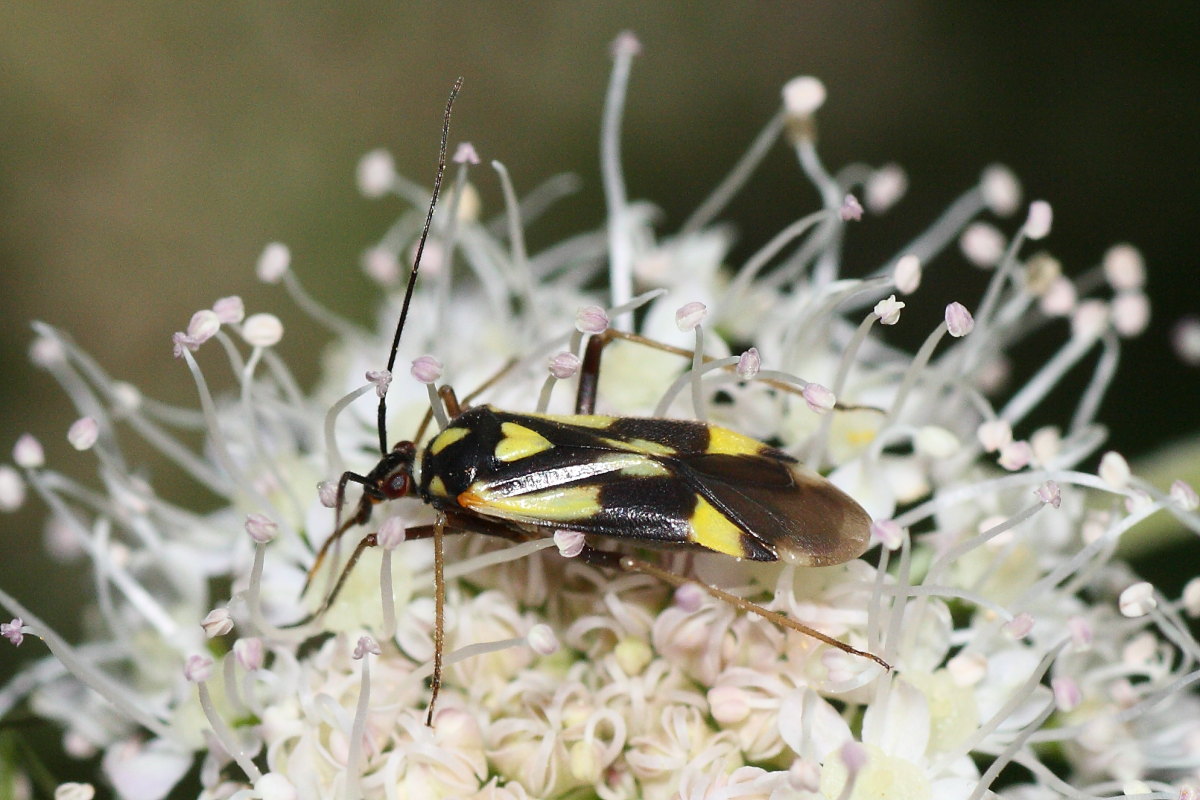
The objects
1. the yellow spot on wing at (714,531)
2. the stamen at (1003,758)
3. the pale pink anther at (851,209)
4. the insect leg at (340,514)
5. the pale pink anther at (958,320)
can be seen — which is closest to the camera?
the stamen at (1003,758)

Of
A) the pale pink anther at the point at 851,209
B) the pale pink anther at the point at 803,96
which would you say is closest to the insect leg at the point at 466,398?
the pale pink anther at the point at 851,209

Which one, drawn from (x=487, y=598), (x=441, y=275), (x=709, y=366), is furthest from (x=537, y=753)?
(x=441, y=275)

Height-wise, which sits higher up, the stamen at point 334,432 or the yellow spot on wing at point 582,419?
the yellow spot on wing at point 582,419

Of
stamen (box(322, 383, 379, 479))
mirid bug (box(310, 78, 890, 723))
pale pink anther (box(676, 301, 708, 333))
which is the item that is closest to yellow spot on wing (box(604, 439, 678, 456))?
mirid bug (box(310, 78, 890, 723))

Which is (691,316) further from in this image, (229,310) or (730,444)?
(229,310)

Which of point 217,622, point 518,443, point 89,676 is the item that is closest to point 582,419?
point 518,443

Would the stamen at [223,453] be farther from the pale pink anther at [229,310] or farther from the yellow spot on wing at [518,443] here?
the yellow spot on wing at [518,443]
